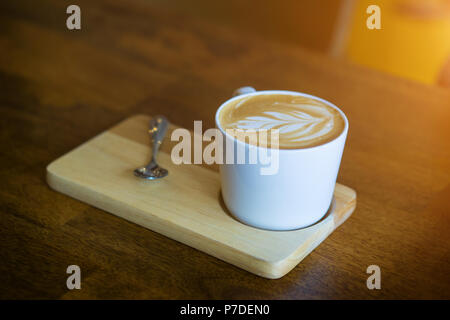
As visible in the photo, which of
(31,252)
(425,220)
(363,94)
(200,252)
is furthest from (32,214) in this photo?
(363,94)

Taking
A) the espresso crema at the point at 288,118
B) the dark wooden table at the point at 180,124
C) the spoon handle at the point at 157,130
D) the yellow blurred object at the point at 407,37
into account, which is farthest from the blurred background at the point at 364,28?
the espresso crema at the point at 288,118

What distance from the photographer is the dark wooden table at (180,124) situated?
0.58 metres

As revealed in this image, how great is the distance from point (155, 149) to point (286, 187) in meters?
0.26

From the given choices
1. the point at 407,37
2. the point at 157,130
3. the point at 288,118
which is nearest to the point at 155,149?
the point at 157,130

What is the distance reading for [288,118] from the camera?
2.07ft

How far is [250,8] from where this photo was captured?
8.50 feet

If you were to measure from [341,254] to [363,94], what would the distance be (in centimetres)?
48

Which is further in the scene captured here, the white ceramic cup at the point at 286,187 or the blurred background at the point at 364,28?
the blurred background at the point at 364,28

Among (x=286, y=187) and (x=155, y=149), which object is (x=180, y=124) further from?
(x=286, y=187)

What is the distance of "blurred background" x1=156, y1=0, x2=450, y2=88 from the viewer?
2369 mm

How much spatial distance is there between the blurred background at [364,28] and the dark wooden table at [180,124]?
4.30 feet

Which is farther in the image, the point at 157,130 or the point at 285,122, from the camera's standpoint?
the point at 157,130

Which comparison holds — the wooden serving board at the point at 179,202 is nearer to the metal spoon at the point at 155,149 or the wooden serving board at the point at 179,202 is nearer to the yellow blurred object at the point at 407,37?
the metal spoon at the point at 155,149

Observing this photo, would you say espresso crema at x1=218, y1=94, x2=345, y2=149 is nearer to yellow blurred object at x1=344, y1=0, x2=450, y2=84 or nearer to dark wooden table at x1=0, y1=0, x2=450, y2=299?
dark wooden table at x1=0, y1=0, x2=450, y2=299
